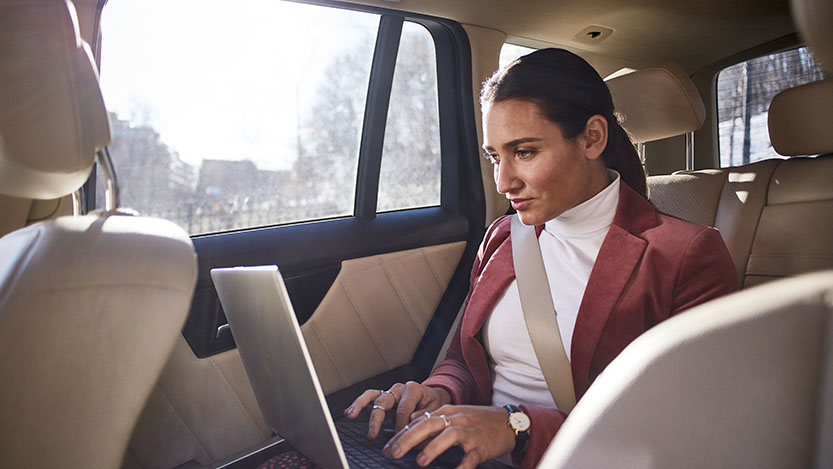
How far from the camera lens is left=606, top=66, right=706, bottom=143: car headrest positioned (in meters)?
1.65

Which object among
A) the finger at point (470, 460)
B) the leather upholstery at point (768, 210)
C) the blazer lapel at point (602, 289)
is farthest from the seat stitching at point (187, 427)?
the leather upholstery at point (768, 210)

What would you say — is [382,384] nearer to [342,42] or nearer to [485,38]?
[342,42]

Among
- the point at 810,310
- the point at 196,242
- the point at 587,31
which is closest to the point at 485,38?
the point at 587,31

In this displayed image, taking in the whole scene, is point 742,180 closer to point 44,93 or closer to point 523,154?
point 523,154

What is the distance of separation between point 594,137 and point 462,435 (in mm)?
706

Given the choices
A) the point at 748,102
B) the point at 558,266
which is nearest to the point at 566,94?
the point at 558,266

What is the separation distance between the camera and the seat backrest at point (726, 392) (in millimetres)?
343

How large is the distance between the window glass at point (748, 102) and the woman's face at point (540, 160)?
77cm

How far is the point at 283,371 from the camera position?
0.89 metres

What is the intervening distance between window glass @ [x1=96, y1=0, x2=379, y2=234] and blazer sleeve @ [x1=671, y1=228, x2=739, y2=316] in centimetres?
110

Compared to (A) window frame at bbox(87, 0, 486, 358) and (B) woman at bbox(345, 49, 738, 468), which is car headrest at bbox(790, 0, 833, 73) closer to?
(B) woman at bbox(345, 49, 738, 468)

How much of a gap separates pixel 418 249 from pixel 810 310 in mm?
1708

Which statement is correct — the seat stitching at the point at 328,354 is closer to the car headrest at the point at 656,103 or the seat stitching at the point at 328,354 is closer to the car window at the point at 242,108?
the car window at the point at 242,108

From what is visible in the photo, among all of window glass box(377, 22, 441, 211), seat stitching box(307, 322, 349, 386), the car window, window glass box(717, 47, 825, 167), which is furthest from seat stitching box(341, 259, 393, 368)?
window glass box(717, 47, 825, 167)
